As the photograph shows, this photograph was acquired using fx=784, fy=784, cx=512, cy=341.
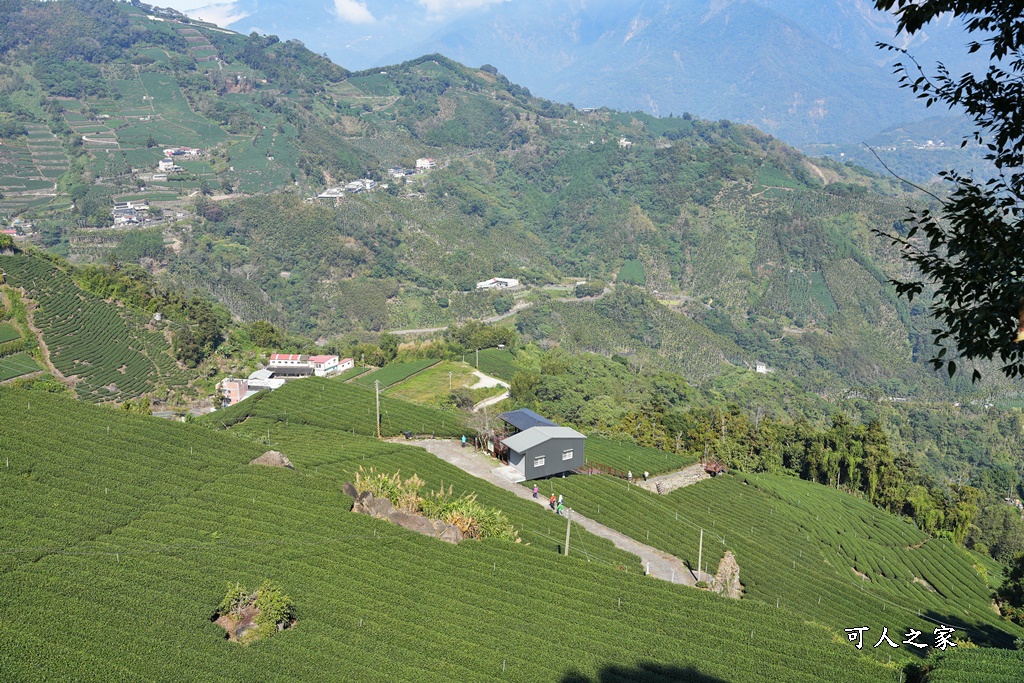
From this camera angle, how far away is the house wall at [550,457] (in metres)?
34.1

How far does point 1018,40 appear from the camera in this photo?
24.7 feet

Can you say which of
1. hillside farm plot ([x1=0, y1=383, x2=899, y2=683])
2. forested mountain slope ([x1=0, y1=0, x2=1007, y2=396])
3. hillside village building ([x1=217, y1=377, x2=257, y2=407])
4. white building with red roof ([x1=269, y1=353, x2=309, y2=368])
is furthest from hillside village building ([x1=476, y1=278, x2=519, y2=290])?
hillside farm plot ([x1=0, y1=383, x2=899, y2=683])

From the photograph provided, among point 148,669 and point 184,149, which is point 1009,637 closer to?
point 148,669

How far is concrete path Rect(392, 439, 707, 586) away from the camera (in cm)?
2759

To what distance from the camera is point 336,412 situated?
139ft

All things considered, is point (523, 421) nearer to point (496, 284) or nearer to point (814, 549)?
point (814, 549)

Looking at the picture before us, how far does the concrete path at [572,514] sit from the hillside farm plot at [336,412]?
2501mm

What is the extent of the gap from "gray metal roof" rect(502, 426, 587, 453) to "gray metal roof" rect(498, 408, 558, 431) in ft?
2.58

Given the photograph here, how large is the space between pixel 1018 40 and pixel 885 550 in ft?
128

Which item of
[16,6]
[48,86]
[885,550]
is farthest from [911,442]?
[16,6]

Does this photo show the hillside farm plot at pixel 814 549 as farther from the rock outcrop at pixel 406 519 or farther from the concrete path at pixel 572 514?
the rock outcrop at pixel 406 519

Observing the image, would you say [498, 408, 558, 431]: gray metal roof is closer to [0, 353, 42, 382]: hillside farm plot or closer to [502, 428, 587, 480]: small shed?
[502, 428, 587, 480]: small shed

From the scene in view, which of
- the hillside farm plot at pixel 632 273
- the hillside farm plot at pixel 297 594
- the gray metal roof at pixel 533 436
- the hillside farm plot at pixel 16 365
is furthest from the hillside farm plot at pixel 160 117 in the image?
the hillside farm plot at pixel 297 594

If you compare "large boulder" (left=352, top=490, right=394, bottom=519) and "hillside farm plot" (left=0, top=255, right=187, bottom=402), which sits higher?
"hillside farm plot" (left=0, top=255, right=187, bottom=402)
